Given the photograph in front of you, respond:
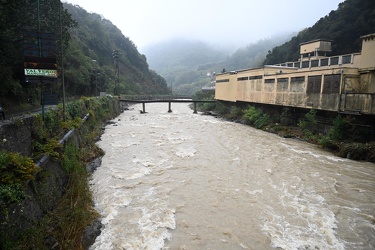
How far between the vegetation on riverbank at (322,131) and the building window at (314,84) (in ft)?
5.29

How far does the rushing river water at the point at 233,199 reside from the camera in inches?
274

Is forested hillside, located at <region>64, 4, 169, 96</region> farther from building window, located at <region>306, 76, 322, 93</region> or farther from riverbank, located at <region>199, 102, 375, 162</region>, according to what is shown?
building window, located at <region>306, 76, 322, 93</region>

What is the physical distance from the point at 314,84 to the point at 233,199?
46.4 feet

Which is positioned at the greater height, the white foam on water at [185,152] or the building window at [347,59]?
the building window at [347,59]

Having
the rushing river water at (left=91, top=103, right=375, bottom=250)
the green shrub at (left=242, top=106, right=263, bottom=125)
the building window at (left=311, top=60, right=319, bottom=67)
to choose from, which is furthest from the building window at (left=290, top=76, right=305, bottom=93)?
the building window at (left=311, top=60, right=319, bottom=67)

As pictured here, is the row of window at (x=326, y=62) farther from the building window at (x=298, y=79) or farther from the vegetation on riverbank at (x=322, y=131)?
the vegetation on riverbank at (x=322, y=131)

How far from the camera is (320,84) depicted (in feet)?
61.1

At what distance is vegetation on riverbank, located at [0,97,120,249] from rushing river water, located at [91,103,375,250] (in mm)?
753

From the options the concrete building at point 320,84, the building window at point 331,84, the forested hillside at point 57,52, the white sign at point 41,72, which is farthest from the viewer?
the building window at point 331,84

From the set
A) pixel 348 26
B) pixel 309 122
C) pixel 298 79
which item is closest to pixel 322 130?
pixel 309 122

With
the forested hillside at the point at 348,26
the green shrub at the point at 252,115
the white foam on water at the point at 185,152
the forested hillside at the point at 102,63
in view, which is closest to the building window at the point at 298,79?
the green shrub at the point at 252,115

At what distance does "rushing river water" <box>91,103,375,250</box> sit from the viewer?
696 cm

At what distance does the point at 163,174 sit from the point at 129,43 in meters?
96.2

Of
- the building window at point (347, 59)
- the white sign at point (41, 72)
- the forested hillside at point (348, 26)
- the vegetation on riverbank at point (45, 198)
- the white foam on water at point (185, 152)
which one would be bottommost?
the white foam on water at point (185, 152)
